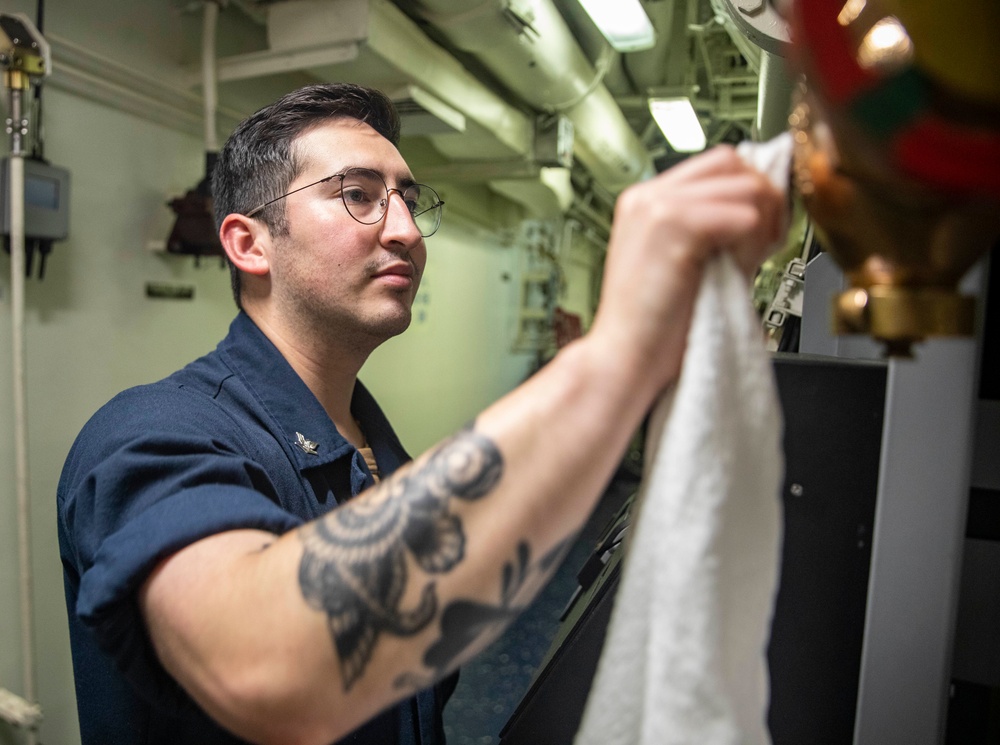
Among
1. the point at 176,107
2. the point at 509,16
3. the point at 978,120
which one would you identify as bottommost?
the point at 978,120

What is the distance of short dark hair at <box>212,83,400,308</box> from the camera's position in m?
1.09

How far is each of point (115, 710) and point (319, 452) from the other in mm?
399

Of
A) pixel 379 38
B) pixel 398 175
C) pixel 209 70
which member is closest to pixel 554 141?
pixel 379 38

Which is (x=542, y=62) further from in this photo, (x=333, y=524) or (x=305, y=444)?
(x=333, y=524)

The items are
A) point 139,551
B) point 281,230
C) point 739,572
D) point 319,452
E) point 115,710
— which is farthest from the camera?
point 281,230

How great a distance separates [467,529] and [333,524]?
126 mm

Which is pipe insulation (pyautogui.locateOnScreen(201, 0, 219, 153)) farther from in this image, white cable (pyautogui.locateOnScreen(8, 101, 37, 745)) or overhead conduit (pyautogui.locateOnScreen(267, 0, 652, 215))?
white cable (pyautogui.locateOnScreen(8, 101, 37, 745))

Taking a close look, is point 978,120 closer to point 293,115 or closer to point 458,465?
point 458,465

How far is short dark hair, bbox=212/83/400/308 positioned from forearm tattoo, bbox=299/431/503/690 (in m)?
0.74

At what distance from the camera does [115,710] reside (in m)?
0.82

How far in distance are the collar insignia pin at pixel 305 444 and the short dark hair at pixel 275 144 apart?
363 mm

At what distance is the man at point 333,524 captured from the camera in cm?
40

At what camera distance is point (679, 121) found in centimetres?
295

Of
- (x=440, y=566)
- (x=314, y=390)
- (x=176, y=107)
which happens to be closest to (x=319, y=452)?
(x=314, y=390)
